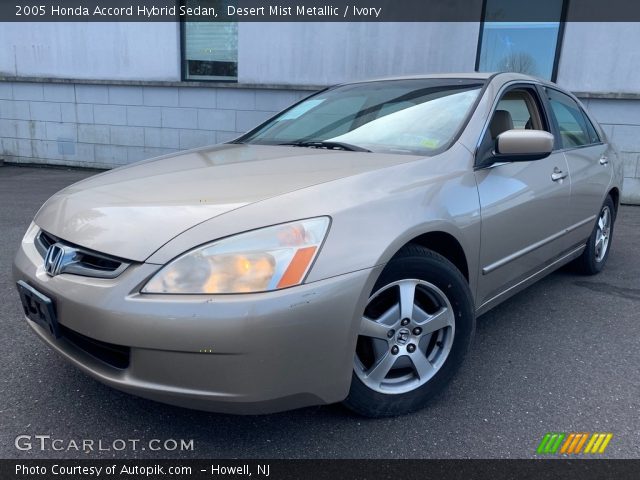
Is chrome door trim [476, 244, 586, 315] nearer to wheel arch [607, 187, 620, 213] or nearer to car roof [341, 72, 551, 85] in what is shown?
wheel arch [607, 187, 620, 213]

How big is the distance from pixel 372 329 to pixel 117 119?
8870mm

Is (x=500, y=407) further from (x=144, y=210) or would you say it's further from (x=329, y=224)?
(x=144, y=210)

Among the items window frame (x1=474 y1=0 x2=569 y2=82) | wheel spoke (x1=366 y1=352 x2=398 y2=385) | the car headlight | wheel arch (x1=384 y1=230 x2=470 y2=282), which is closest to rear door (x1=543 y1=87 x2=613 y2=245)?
wheel arch (x1=384 y1=230 x2=470 y2=282)

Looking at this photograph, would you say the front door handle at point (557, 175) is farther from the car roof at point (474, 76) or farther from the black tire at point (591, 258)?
the black tire at point (591, 258)

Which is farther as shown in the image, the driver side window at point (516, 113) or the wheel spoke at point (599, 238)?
the wheel spoke at point (599, 238)

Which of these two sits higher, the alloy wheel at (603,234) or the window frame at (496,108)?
the window frame at (496,108)

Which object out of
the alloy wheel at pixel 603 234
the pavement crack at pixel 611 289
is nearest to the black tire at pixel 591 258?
the alloy wheel at pixel 603 234

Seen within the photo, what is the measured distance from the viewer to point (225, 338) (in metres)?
→ 1.60

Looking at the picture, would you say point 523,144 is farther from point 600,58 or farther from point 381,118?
point 600,58

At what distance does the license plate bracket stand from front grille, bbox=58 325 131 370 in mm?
36

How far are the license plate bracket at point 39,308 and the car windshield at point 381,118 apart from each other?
1469mm

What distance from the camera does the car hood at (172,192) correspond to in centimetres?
178

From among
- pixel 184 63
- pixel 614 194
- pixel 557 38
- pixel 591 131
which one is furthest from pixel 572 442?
pixel 184 63

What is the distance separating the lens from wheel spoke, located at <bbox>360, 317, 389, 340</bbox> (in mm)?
1913
